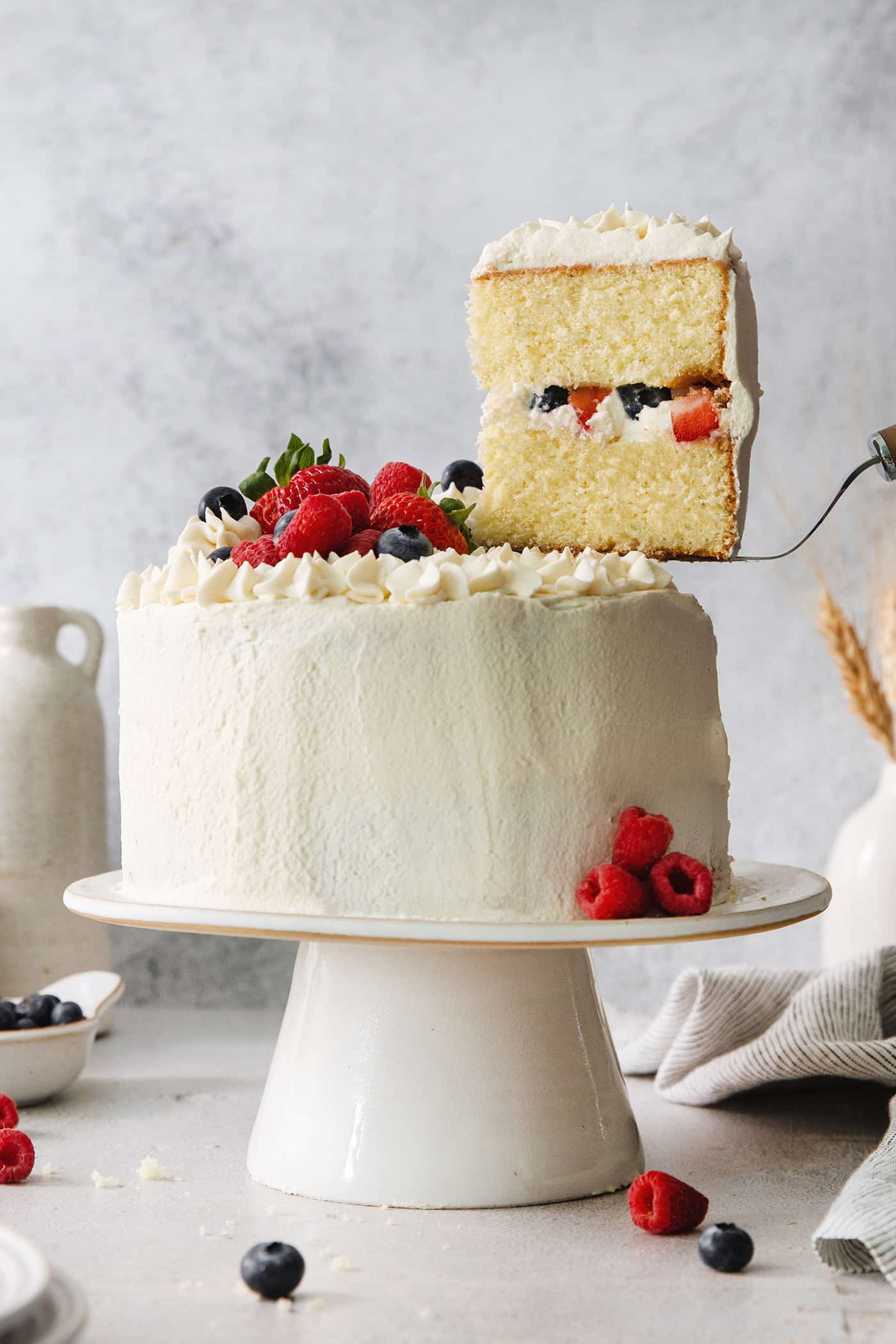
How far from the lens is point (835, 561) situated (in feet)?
8.68

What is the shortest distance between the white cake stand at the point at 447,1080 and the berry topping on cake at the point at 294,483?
454mm

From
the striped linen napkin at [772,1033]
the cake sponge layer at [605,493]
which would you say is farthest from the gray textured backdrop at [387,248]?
the cake sponge layer at [605,493]

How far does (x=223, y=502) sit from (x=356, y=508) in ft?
0.62

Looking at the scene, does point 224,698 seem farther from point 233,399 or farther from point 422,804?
point 233,399

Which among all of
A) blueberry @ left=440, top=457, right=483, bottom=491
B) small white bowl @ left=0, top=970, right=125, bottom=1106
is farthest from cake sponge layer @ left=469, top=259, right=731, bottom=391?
small white bowl @ left=0, top=970, right=125, bottom=1106

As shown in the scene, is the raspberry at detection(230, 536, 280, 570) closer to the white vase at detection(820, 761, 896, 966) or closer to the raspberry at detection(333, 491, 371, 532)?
the raspberry at detection(333, 491, 371, 532)

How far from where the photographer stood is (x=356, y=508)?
1675 millimetres

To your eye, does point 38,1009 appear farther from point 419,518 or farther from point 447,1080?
point 419,518

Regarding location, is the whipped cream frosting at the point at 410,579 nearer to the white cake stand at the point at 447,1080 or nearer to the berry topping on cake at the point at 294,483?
the berry topping on cake at the point at 294,483

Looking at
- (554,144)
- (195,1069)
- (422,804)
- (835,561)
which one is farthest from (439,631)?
(554,144)

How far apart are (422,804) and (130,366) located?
5.19ft

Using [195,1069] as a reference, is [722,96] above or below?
above

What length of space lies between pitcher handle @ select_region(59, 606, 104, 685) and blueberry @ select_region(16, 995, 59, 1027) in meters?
0.58

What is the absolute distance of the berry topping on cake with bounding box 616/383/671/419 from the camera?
69.8 inches
